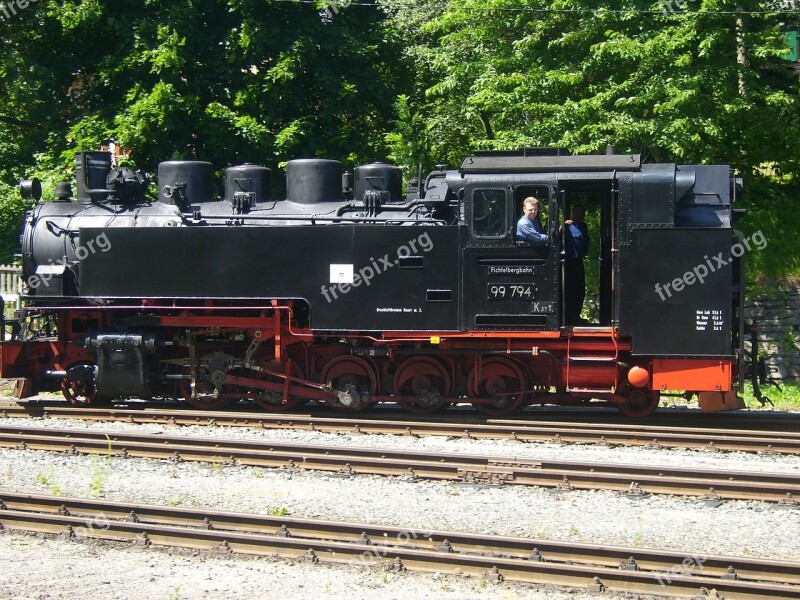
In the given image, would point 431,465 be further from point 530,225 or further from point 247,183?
point 247,183

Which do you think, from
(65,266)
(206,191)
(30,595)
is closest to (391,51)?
(206,191)

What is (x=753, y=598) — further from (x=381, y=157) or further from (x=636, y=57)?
(x=381, y=157)

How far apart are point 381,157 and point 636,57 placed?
600cm

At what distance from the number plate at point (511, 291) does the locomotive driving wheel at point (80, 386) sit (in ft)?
18.3

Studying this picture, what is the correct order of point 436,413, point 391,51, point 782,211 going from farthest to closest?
1. point 391,51
2. point 782,211
3. point 436,413

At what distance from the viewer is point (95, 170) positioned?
12.8 meters

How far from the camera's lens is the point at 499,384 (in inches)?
443

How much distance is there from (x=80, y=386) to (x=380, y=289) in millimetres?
4669

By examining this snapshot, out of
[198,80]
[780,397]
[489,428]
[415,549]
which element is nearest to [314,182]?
[489,428]

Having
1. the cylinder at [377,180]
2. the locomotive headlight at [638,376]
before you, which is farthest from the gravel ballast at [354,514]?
the cylinder at [377,180]

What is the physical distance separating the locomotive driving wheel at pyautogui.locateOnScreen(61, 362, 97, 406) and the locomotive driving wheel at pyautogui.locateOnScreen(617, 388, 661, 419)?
707 centimetres

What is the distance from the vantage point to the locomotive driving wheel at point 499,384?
11.1 m

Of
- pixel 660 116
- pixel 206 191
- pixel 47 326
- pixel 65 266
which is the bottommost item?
pixel 47 326

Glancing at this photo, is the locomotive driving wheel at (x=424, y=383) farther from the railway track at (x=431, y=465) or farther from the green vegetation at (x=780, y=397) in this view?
the green vegetation at (x=780, y=397)
